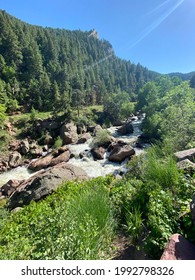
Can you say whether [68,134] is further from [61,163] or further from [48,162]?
[61,163]

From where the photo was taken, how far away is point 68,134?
111 feet

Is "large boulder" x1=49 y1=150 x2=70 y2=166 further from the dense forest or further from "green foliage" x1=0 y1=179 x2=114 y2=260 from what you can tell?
"green foliage" x1=0 y1=179 x2=114 y2=260

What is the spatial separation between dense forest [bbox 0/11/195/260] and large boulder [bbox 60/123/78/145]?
1.03 meters

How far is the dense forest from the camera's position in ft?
10.6

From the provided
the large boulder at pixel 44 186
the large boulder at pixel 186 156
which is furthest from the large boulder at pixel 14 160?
the large boulder at pixel 186 156

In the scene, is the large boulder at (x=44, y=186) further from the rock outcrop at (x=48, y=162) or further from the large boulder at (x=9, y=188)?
the rock outcrop at (x=48, y=162)

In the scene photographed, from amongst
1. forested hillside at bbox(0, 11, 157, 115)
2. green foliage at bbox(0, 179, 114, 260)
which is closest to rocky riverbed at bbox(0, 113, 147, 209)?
green foliage at bbox(0, 179, 114, 260)

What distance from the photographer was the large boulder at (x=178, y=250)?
8.64 ft

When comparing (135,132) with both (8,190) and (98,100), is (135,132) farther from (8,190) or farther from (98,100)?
(98,100)

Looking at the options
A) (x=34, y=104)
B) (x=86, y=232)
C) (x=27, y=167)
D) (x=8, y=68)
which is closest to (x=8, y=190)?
(x=27, y=167)

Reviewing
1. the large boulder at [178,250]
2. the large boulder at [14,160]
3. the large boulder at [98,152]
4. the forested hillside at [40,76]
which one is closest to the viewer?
the large boulder at [178,250]

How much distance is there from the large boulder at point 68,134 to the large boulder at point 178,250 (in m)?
30.7

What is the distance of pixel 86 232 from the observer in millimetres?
3070
